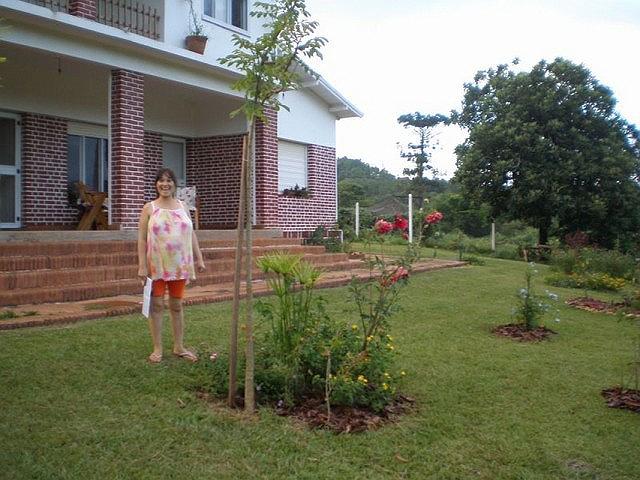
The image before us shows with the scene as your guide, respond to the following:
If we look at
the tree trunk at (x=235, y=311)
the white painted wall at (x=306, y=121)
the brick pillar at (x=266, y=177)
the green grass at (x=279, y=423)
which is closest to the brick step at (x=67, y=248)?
the green grass at (x=279, y=423)

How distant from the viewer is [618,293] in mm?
12688

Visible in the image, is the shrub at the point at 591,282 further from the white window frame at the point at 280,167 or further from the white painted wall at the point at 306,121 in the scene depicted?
the white painted wall at the point at 306,121

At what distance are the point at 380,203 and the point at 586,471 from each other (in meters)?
40.6

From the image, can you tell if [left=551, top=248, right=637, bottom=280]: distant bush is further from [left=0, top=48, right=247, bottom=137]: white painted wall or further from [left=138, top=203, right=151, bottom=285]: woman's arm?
[left=138, top=203, right=151, bottom=285]: woman's arm

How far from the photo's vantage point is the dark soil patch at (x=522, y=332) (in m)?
7.00

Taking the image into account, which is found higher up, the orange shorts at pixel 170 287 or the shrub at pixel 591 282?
the orange shorts at pixel 170 287

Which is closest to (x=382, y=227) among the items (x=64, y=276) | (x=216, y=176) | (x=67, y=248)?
(x=64, y=276)

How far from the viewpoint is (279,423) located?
4.02 metres

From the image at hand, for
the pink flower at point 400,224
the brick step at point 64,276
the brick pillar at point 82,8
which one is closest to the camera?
the pink flower at point 400,224

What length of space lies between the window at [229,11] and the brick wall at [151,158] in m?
2.76

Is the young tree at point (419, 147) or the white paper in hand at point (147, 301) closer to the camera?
the white paper in hand at point (147, 301)

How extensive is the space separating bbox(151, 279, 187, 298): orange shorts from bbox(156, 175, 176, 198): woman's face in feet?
2.22

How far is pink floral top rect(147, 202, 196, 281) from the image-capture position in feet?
16.1

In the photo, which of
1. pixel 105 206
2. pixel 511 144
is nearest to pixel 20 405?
pixel 105 206
